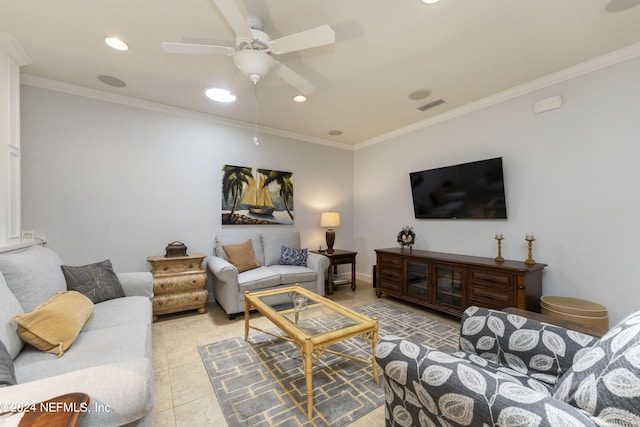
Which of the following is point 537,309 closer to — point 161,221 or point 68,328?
point 68,328

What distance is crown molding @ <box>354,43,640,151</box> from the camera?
2.31 metres

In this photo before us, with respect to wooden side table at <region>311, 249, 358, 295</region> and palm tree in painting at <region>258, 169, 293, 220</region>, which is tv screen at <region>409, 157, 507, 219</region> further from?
palm tree in painting at <region>258, 169, 293, 220</region>

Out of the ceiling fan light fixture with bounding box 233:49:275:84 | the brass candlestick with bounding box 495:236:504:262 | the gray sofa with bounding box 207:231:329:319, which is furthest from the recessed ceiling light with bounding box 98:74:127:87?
the brass candlestick with bounding box 495:236:504:262

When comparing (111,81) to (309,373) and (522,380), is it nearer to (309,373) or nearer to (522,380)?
(309,373)

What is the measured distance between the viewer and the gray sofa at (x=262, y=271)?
308cm

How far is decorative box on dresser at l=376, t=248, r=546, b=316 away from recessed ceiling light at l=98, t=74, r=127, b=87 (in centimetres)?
375

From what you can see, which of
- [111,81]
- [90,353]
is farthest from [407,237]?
[111,81]

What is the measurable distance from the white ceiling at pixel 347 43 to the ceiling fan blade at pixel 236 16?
209 mm

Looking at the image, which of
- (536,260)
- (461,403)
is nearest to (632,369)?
(461,403)

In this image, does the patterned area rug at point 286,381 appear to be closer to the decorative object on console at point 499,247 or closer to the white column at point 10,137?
the decorative object on console at point 499,247

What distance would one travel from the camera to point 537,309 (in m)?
2.71

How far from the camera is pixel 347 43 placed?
2.20 metres

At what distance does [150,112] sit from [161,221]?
139 cm

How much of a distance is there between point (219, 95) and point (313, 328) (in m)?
2.78
